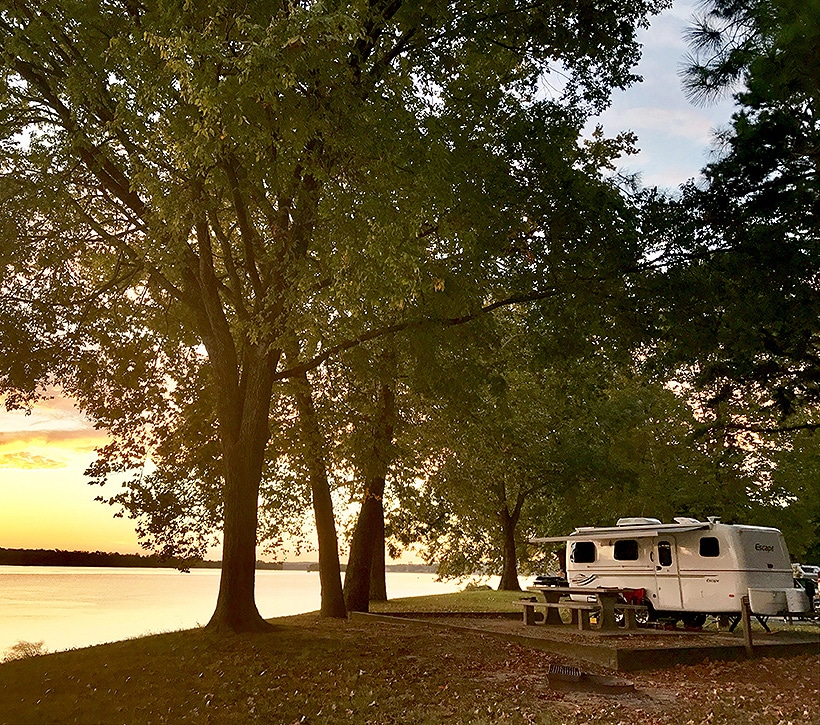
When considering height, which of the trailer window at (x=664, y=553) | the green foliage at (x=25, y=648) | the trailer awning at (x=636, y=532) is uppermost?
the trailer awning at (x=636, y=532)

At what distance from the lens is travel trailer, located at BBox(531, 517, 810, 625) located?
A: 1947cm

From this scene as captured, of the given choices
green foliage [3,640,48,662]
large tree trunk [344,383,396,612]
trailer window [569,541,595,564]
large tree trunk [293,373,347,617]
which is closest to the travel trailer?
trailer window [569,541,595,564]

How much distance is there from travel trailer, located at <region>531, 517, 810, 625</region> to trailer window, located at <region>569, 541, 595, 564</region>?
32 cm

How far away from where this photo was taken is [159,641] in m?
15.3

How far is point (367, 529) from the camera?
25062mm

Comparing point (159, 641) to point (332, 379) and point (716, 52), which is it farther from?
point (716, 52)

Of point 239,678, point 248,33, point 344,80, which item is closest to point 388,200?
point 344,80

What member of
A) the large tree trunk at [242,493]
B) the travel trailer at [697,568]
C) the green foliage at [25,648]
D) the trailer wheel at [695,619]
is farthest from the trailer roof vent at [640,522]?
the green foliage at [25,648]

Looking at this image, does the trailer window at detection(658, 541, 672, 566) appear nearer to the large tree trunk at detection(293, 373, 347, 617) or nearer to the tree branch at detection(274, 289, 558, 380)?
the tree branch at detection(274, 289, 558, 380)

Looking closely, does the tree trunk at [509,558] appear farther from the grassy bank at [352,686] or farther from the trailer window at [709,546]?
the grassy bank at [352,686]

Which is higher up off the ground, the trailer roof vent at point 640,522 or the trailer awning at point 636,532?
the trailer roof vent at point 640,522

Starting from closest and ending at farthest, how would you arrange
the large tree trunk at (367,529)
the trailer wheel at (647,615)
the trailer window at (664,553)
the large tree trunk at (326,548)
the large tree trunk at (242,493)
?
the large tree trunk at (242,493)
the trailer window at (664,553)
the trailer wheel at (647,615)
the large tree trunk at (367,529)
the large tree trunk at (326,548)

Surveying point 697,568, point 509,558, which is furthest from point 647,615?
point 509,558

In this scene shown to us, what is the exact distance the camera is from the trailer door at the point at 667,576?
2089cm
